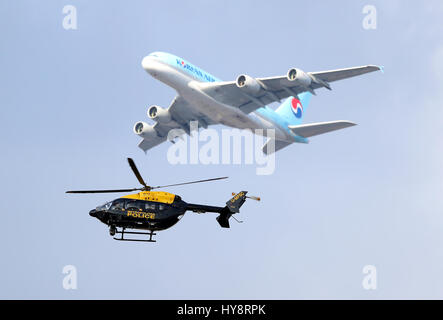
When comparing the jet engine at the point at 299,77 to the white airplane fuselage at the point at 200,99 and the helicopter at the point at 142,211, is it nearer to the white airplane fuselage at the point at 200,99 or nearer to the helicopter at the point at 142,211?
the white airplane fuselage at the point at 200,99

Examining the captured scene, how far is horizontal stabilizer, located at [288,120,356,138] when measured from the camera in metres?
56.3

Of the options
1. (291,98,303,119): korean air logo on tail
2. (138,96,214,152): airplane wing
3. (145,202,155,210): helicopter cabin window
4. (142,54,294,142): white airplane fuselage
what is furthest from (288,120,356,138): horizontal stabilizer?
(145,202,155,210): helicopter cabin window

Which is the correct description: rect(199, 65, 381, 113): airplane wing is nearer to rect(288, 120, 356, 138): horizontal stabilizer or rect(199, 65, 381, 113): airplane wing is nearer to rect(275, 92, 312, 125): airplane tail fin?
rect(288, 120, 356, 138): horizontal stabilizer

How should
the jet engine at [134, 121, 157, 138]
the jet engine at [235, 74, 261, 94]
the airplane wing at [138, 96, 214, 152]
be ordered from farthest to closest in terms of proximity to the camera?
the jet engine at [134, 121, 157, 138] < the airplane wing at [138, 96, 214, 152] < the jet engine at [235, 74, 261, 94]

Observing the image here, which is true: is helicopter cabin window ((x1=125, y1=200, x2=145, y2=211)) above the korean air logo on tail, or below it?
below

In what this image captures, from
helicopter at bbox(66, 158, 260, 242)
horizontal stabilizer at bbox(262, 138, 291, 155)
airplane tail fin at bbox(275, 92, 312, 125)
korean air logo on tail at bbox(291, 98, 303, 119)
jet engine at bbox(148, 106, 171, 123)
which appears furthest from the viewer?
korean air logo on tail at bbox(291, 98, 303, 119)

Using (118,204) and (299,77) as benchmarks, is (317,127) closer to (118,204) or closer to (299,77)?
(299,77)

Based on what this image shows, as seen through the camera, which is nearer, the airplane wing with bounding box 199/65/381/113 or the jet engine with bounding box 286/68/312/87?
the jet engine with bounding box 286/68/312/87

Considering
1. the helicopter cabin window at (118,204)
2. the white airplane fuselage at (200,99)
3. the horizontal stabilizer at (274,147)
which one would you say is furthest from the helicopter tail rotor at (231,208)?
the horizontal stabilizer at (274,147)

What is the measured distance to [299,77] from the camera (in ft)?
167

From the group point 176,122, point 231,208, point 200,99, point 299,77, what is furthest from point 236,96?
point 231,208

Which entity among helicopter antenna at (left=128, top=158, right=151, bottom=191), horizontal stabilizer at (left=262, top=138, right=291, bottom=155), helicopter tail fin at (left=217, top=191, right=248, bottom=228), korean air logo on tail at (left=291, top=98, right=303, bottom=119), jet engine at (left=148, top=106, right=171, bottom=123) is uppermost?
korean air logo on tail at (left=291, top=98, right=303, bottom=119)

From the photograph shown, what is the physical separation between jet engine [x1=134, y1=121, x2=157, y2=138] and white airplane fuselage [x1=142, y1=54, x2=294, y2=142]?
5.09 metres

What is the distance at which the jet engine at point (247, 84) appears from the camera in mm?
52719
